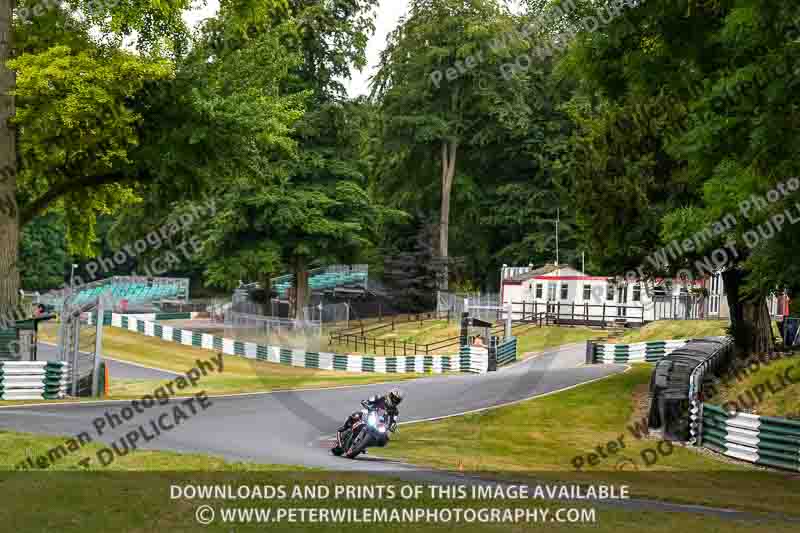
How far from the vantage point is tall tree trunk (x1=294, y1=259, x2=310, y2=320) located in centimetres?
5553

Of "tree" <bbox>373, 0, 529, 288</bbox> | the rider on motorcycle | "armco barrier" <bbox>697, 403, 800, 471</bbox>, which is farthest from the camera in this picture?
"tree" <bbox>373, 0, 529, 288</bbox>

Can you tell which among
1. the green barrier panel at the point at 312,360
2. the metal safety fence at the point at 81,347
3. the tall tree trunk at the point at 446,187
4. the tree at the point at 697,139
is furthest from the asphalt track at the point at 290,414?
the tall tree trunk at the point at 446,187

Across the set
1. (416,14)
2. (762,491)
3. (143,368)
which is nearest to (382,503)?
(762,491)

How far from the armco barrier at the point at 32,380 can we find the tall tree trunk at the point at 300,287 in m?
32.6

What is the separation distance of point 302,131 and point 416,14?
19.7m

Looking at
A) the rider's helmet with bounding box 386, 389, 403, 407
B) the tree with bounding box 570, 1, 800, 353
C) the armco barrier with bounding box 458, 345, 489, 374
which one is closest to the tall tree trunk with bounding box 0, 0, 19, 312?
the rider's helmet with bounding box 386, 389, 403, 407

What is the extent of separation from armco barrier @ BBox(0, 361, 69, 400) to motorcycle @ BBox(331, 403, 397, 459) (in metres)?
9.98

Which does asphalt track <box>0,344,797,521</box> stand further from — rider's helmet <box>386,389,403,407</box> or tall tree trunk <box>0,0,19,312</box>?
tall tree trunk <box>0,0,19,312</box>

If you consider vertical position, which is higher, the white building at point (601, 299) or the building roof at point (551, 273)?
the building roof at point (551, 273)

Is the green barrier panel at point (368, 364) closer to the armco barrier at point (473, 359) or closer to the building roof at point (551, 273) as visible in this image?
the armco barrier at point (473, 359)

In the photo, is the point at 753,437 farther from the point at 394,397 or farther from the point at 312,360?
the point at 312,360

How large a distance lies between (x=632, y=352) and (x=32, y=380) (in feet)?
80.4

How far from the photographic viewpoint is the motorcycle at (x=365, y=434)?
15453mm

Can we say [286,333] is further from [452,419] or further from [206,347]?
[452,419]
